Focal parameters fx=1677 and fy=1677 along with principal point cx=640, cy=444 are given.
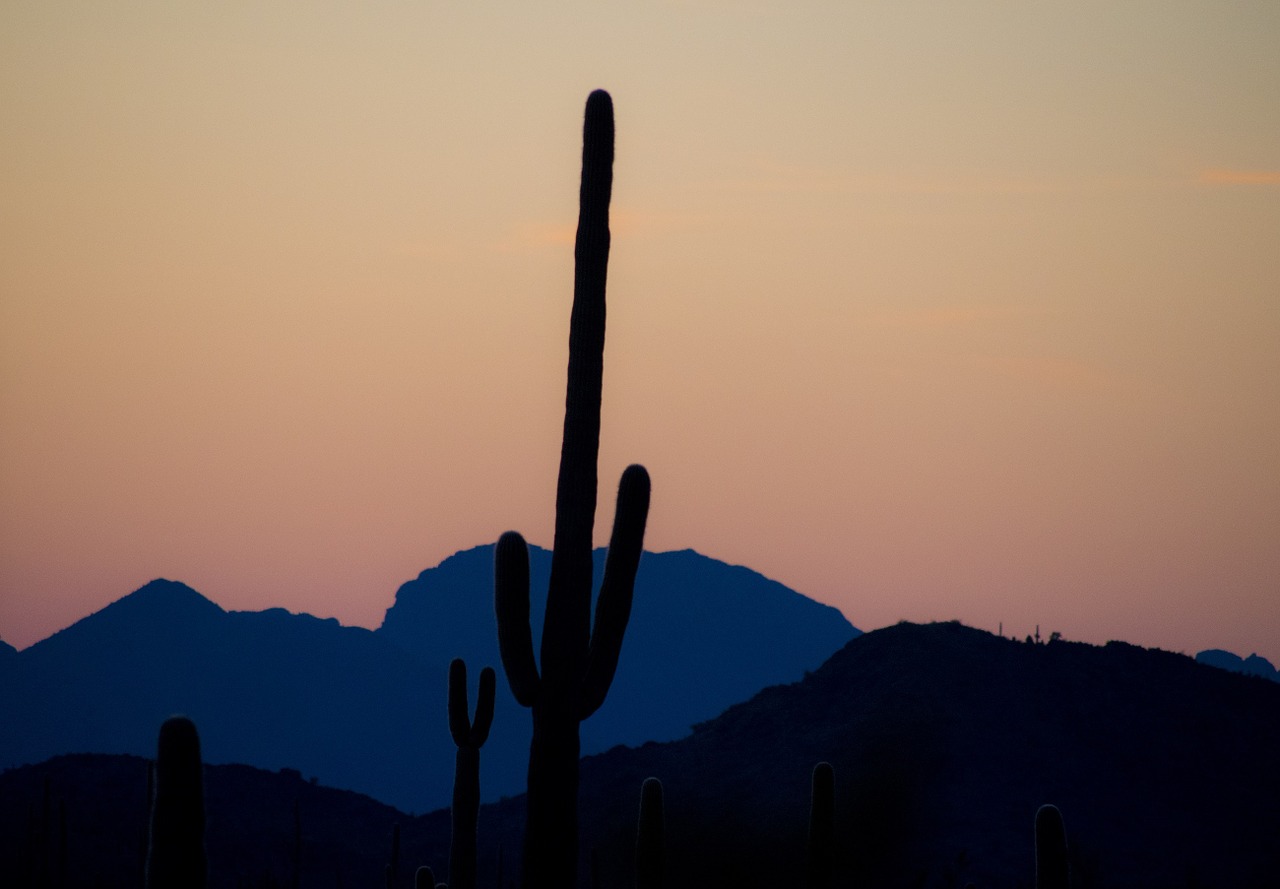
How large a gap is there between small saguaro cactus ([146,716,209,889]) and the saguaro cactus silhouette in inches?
242

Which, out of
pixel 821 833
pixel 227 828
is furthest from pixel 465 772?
pixel 227 828

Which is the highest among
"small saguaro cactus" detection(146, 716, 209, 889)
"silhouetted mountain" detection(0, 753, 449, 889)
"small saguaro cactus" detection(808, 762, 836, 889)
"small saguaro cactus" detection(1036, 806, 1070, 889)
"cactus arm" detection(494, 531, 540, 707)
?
"silhouetted mountain" detection(0, 753, 449, 889)

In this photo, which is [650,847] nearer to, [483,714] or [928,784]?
[483,714]

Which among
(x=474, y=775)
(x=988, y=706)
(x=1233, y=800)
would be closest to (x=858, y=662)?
(x=988, y=706)

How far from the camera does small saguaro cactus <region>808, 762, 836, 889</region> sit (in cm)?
1602

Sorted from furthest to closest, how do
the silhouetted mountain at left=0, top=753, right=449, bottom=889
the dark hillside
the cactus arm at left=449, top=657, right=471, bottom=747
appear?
the silhouetted mountain at left=0, top=753, right=449, bottom=889, the dark hillside, the cactus arm at left=449, top=657, right=471, bottom=747

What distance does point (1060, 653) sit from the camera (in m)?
66.0

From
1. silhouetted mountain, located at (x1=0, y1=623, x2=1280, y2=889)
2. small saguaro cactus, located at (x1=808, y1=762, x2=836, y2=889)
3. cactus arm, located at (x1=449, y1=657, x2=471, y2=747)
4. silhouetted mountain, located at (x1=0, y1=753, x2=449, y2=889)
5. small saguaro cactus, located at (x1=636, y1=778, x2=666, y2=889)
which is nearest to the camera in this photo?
small saguaro cactus, located at (x1=636, y1=778, x2=666, y2=889)

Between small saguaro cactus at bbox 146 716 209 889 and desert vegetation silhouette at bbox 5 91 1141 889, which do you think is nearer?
small saguaro cactus at bbox 146 716 209 889

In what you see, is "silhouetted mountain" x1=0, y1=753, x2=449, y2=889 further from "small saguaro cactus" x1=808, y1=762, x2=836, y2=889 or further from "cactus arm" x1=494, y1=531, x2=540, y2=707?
"cactus arm" x1=494, y1=531, x2=540, y2=707

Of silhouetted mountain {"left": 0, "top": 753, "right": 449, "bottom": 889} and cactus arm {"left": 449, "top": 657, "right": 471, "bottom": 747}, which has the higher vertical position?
silhouetted mountain {"left": 0, "top": 753, "right": 449, "bottom": 889}

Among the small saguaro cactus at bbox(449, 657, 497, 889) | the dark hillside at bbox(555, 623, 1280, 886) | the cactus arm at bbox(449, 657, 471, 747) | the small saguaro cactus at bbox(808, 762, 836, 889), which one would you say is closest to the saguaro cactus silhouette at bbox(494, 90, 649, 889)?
the small saguaro cactus at bbox(808, 762, 836, 889)

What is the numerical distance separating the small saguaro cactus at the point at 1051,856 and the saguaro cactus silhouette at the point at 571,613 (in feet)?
11.9

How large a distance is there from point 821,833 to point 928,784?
1559 inches
